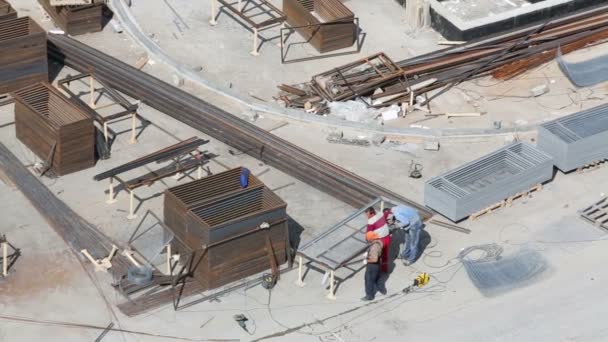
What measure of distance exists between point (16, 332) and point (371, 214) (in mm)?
6766

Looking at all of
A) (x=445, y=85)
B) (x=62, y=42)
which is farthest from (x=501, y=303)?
(x=62, y=42)

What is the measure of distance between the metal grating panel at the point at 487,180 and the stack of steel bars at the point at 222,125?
52 centimetres

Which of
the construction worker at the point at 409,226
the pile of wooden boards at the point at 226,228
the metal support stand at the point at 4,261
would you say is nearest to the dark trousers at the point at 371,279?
the construction worker at the point at 409,226

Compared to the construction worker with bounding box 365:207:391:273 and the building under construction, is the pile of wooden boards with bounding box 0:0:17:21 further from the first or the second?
the construction worker with bounding box 365:207:391:273

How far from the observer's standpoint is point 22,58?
109 feet

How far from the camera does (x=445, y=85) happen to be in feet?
112

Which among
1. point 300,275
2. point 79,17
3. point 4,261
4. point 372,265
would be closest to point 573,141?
point 372,265

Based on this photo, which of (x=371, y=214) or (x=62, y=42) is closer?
(x=371, y=214)

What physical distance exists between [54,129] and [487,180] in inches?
352

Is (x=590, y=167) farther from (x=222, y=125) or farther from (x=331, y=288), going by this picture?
(x=222, y=125)

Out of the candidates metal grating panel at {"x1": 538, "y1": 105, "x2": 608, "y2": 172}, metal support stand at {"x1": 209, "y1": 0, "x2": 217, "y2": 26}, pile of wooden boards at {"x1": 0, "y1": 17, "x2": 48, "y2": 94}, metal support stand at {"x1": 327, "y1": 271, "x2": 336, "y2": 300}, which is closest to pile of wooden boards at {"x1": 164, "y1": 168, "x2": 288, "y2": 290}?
metal support stand at {"x1": 327, "y1": 271, "x2": 336, "y2": 300}

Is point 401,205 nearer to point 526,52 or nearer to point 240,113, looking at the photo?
point 240,113

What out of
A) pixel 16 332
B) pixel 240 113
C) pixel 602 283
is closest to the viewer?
pixel 16 332

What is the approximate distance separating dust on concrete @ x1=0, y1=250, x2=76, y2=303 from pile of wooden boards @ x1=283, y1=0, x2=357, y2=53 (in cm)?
992
